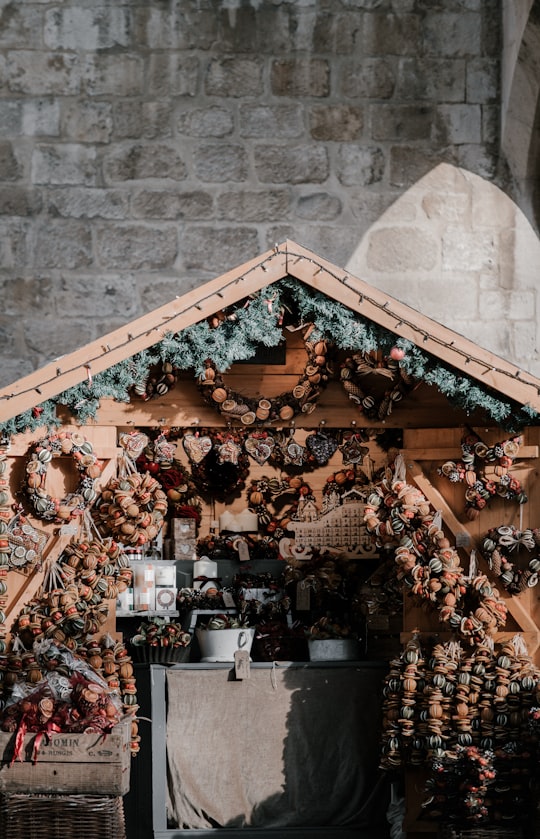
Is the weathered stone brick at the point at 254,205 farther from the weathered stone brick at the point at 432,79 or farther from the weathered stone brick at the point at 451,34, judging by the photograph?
the weathered stone brick at the point at 451,34

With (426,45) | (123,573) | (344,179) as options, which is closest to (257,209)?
(344,179)

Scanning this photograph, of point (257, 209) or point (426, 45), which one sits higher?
point (426, 45)

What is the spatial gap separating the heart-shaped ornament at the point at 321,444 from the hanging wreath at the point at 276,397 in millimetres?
478

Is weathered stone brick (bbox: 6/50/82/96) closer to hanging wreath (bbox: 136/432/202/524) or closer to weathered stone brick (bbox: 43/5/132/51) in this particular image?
weathered stone brick (bbox: 43/5/132/51)

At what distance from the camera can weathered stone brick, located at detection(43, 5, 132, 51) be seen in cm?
771

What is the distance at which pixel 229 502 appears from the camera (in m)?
6.88

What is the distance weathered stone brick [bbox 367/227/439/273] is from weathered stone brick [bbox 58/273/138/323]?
1623 mm

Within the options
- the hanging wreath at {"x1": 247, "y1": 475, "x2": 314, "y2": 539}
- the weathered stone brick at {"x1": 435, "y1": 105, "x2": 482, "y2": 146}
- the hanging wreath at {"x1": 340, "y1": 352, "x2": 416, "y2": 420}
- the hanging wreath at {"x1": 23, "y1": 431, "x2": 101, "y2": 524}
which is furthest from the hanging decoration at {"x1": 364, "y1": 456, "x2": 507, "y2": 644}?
the weathered stone brick at {"x1": 435, "y1": 105, "x2": 482, "y2": 146}

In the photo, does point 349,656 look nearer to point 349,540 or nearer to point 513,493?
point 349,540

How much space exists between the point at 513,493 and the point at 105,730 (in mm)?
2127

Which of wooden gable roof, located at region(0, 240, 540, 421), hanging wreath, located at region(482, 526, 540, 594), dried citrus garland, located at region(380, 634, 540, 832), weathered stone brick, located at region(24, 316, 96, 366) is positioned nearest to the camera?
dried citrus garland, located at region(380, 634, 540, 832)

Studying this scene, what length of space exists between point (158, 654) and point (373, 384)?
1.71 metres

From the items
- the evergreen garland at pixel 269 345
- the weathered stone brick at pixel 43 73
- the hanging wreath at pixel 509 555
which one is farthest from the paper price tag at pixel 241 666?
the weathered stone brick at pixel 43 73

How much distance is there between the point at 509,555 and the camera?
5.41 meters
